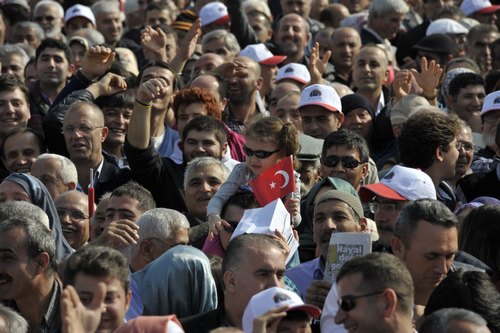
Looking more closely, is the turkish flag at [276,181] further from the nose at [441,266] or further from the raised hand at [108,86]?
→ the raised hand at [108,86]

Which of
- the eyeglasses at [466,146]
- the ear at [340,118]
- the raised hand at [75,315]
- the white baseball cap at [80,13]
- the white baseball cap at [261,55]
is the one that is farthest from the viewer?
the white baseball cap at [80,13]

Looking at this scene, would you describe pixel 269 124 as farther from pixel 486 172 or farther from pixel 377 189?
pixel 486 172

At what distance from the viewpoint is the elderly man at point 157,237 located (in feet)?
29.2

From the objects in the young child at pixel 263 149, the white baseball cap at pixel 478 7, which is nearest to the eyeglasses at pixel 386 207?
the young child at pixel 263 149

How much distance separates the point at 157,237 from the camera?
8938 millimetres

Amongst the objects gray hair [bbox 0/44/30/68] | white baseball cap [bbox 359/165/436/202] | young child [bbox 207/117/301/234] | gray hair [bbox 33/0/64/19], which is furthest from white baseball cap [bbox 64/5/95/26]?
white baseball cap [bbox 359/165/436/202]

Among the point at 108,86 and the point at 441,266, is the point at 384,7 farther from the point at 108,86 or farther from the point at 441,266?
the point at 441,266

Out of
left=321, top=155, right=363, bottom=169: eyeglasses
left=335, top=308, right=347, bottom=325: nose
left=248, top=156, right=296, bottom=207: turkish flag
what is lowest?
left=321, top=155, right=363, bottom=169: eyeglasses

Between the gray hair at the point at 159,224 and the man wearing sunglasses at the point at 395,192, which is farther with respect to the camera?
the man wearing sunglasses at the point at 395,192

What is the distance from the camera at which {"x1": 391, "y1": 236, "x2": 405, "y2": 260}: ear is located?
26.9 feet

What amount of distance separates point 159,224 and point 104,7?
28.3 feet

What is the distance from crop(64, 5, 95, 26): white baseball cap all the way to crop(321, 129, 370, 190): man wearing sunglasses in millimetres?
7155

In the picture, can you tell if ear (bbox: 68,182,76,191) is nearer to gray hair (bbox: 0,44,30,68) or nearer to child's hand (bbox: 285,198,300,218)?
child's hand (bbox: 285,198,300,218)

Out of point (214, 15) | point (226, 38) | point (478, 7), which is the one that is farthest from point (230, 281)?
point (478, 7)
